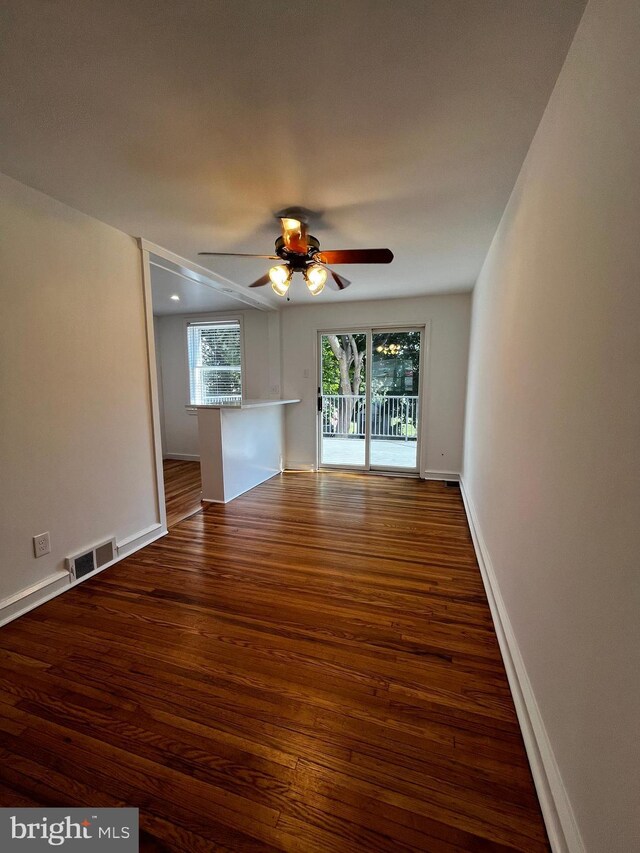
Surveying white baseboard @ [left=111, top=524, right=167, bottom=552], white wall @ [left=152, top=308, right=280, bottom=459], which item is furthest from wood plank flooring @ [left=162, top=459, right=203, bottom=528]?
white wall @ [left=152, top=308, right=280, bottom=459]

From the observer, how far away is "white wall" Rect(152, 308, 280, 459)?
4766mm

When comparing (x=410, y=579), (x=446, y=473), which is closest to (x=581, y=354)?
(x=410, y=579)

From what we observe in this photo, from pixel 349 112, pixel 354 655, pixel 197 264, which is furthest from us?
pixel 197 264

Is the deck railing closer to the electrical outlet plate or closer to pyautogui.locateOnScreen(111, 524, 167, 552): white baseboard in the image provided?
pyautogui.locateOnScreen(111, 524, 167, 552): white baseboard

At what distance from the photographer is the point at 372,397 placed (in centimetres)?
453

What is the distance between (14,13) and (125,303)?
5.13ft

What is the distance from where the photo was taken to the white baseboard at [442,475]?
4319 millimetres

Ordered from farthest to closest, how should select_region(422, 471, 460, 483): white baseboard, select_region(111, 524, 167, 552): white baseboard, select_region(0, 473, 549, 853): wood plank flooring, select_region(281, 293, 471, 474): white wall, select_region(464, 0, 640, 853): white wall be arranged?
select_region(422, 471, 460, 483): white baseboard < select_region(281, 293, 471, 474): white wall < select_region(111, 524, 167, 552): white baseboard < select_region(0, 473, 549, 853): wood plank flooring < select_region(464, 0, 640, 853): white wall

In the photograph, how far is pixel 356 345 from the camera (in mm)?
4539

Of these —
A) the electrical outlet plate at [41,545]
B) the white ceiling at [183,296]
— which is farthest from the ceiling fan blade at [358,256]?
the electrical outlet plate at [41,545]

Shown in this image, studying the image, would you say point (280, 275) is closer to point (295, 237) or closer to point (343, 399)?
point (295, 237)

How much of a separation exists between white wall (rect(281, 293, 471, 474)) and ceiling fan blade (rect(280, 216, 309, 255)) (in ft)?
7.49

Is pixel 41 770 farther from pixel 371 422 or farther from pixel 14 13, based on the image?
pixel 371 422

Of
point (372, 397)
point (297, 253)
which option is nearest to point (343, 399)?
point (372, 397)
